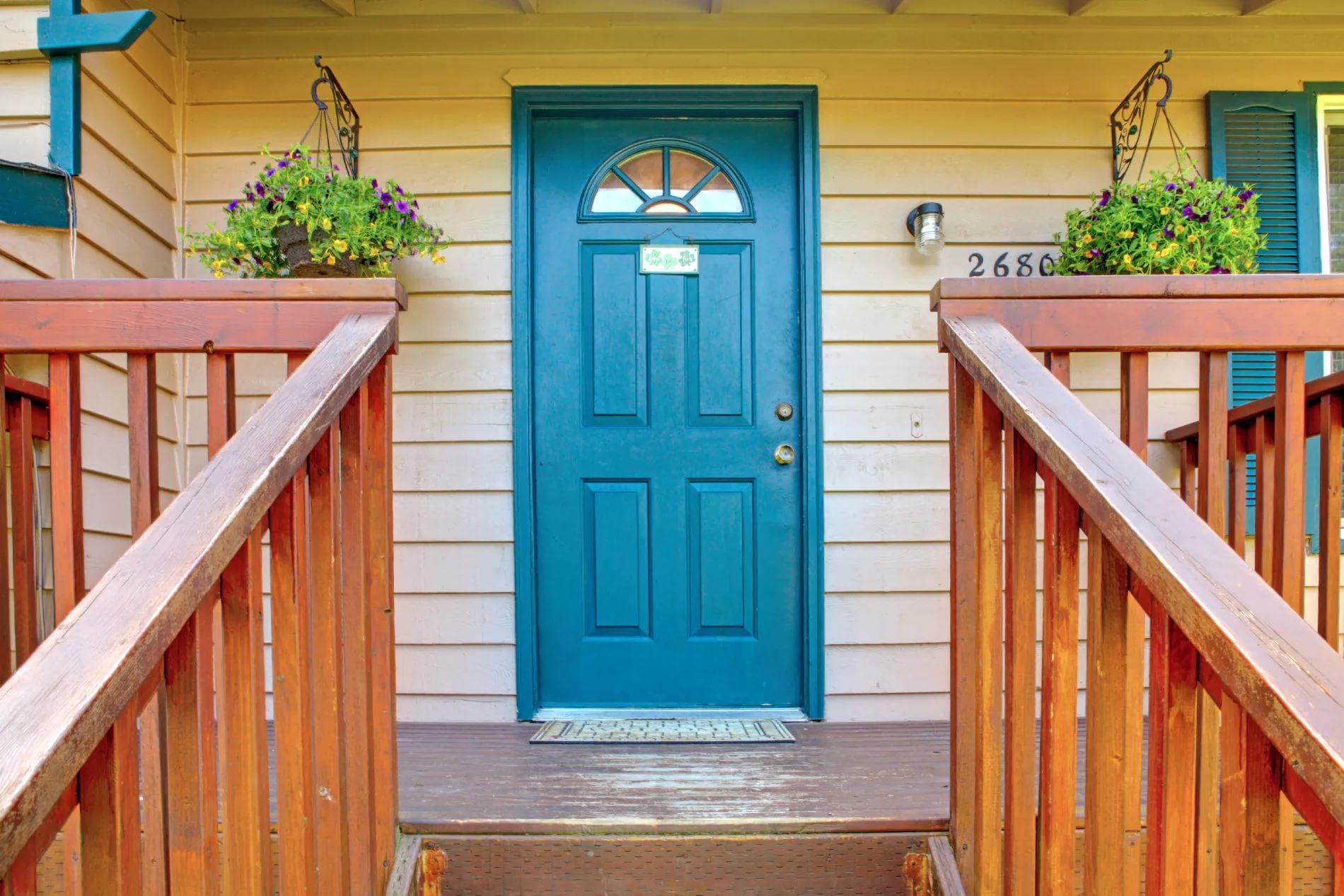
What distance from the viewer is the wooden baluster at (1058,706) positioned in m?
1.24

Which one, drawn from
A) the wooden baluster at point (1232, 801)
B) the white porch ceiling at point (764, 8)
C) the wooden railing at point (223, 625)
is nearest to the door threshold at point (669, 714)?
the wooden railing at point (223, 625)

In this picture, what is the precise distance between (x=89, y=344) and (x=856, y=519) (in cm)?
206

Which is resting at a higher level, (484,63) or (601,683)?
(484,63)

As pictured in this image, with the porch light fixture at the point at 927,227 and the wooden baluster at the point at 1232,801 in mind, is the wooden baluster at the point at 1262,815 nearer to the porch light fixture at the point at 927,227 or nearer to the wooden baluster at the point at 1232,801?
the wooden baluster at the point at 1232,801

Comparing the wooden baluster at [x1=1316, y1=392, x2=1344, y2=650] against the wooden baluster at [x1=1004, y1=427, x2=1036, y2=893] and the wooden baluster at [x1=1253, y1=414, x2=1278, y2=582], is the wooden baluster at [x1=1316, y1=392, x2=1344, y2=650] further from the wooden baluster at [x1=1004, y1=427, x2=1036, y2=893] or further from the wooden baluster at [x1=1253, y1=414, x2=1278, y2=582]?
the wooden baluster at [x1=1004, y1=427, x2=1036, y2=893]

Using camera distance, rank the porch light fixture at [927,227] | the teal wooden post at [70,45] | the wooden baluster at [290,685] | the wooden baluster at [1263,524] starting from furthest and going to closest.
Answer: the porch light fixture at [927,227]
the teal wooden post at [70,45]
the wooden baluster at [1263,524]
the wooden baluster at [290,685]

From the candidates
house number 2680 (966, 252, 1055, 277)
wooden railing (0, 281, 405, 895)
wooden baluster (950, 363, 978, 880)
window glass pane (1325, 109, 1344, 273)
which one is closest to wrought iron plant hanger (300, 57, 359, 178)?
wooden railing (0, 281, 405, 895)

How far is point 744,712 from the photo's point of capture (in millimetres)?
2734

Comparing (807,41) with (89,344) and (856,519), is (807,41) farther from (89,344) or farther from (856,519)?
(89,344)

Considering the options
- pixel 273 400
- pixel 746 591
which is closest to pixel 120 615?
pixel 273 400

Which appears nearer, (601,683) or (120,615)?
(120,615)

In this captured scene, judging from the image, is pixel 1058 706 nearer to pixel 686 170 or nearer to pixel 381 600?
pixel 381 600

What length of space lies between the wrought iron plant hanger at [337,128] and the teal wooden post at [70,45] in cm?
56

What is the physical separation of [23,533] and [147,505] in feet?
1.60
